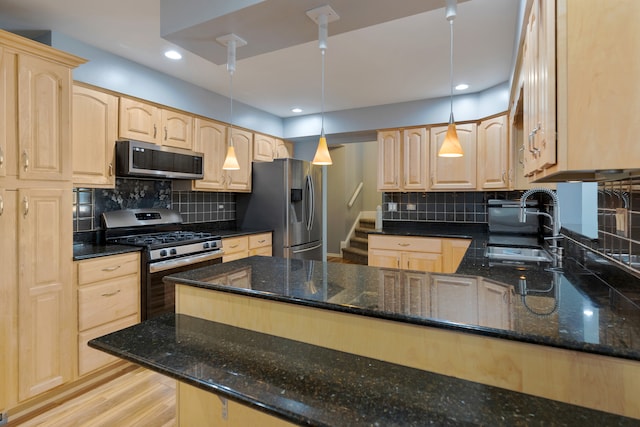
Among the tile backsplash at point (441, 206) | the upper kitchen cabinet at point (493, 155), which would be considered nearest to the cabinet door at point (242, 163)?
the tile backsplash at point (441, 206)

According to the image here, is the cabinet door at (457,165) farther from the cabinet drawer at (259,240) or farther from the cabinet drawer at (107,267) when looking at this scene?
the cabinet drawer at (107,267)

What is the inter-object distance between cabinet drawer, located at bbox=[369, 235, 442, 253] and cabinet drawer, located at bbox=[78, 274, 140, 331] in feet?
7.93

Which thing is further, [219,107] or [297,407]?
[219,107]

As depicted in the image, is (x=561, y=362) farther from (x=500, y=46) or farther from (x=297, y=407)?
(x=500, y=46)

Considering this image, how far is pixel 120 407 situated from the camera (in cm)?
214

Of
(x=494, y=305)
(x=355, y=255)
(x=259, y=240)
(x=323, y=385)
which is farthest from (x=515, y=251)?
(x=355, y=255)

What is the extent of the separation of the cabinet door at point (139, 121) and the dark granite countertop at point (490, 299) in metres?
1.86

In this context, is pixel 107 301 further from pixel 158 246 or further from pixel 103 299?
pixel 158 246

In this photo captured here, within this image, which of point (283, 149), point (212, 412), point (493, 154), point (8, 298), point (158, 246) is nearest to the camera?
point (212, 412)

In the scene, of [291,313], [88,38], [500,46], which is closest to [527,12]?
[500,46]

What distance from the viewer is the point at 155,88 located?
3.15 m

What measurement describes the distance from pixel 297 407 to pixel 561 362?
683mm

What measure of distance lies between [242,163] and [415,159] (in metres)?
2.05

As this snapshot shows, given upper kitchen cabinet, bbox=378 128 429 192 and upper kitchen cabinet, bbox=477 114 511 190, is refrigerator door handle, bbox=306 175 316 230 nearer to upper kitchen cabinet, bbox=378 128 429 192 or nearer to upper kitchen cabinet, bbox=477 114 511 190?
upper kitchen cabinet, bbox=378 128 429 192
